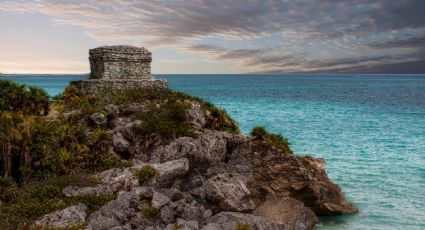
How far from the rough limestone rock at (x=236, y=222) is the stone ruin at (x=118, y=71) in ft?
63.3

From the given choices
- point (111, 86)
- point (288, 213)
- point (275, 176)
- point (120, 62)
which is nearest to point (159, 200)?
point (288, 213)

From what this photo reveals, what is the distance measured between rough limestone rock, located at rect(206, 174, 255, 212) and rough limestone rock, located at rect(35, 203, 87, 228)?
6.71 metres

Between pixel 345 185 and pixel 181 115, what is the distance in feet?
46.4

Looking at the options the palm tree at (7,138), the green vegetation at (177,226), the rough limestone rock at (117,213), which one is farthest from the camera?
the palm tree at (7,138)

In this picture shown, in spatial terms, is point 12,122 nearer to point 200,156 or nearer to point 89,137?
point 89,137

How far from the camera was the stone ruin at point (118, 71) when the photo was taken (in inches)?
1442

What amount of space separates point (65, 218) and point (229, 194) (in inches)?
327

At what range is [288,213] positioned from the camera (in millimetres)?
23797

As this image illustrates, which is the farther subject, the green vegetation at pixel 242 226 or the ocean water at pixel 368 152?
the ocean water at pixel 368 152

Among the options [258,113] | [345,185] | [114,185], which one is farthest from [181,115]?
[258,113]

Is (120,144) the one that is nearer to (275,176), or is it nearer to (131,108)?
(131,108)

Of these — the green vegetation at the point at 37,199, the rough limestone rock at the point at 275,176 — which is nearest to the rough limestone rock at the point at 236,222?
the green vegetation at the point at 37,199

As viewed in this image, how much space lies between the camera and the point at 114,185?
23375 mm

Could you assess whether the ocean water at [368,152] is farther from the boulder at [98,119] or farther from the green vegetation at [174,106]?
the boulder at [98,119]
